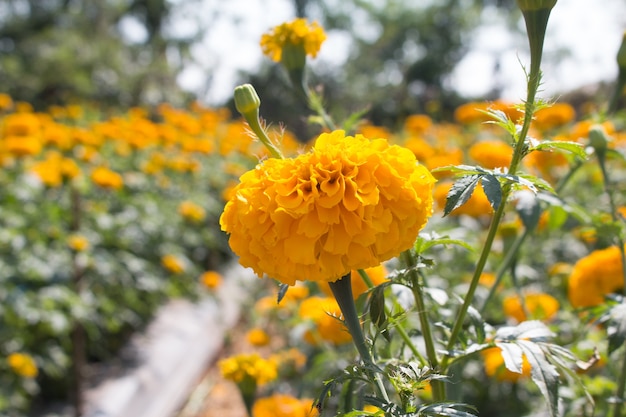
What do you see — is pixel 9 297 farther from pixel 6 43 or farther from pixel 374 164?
pixel 6 43

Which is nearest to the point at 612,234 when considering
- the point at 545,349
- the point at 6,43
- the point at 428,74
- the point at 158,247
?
the point at 545,349

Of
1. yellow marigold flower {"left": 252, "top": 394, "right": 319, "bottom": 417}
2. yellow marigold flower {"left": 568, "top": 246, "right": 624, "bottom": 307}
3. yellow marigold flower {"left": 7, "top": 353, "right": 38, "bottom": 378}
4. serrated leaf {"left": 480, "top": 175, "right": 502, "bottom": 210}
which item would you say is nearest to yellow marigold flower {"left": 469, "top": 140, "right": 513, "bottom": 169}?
yellow marigold flower {"left": 568, "top": 246, "right": 624, "bottom": 307}

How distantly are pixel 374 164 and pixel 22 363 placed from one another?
2232 mm

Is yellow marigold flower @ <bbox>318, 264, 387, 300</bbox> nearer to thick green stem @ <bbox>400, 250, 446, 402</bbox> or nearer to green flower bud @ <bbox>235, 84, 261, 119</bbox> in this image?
thick green stem @ <bbox>400, 250, 446, 402</bbox>

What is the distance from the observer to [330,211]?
2.23 ft

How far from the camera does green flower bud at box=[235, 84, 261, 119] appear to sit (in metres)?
0.82

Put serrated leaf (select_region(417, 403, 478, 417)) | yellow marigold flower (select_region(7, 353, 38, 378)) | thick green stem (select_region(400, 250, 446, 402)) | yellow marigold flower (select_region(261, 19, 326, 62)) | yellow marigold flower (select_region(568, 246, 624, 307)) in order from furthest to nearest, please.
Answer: yellow marigold flower (select_region(7, 353, 38, 378)) → yellow marigold flower (select_region(568, 246, 624, 307)) → yellow marigold flower (select_region(261, 19, 326, 62)) → thick green stem (select_region(400, 250, 446, 402)) → serrated leaf (select_region(417, 403, 478, 417))

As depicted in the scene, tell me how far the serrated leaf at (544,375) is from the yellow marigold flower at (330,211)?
26 centimetres

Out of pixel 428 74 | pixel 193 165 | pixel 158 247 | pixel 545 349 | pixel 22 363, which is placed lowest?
pixel 545 349

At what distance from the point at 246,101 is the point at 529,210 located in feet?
2.11

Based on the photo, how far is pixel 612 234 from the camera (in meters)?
1.15

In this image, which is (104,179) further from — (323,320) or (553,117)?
(553,117)

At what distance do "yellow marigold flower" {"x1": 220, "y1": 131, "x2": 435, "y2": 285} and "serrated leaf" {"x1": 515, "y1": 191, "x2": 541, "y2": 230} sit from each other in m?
0.51

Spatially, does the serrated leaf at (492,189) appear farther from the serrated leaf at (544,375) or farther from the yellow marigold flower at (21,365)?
the yellow marigold flower at (21,365)
